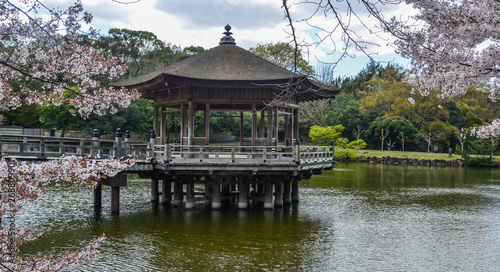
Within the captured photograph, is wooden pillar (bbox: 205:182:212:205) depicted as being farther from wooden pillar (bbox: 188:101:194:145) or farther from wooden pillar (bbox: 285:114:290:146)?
wooden pillar (bbox: 285:114:290:146)

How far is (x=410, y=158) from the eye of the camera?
4234 cm

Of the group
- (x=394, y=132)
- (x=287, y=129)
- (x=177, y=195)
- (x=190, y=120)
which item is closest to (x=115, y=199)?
(x=177, y=195)

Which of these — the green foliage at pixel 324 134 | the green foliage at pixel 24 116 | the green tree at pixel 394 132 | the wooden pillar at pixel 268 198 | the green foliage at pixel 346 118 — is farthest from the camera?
the green foliage at pixel 346 118

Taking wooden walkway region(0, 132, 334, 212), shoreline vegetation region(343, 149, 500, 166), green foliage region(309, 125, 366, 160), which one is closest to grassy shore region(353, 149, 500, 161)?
shoreline vegetation region(343, 149, 500, 166)

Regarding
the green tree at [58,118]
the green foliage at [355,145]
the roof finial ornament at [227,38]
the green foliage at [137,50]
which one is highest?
the green foliage at [137,50]

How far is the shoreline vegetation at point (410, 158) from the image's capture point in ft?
134

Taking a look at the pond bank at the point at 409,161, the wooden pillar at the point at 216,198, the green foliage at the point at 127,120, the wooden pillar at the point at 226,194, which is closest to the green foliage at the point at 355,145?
the pond bank at the point at 409,161

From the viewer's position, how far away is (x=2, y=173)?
14.4ft

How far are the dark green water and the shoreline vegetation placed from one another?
22.7 m

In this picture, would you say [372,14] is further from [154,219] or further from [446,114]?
[446,114]

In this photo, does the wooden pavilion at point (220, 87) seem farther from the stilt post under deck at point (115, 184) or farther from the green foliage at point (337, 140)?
the green foliage at point (337, 140)

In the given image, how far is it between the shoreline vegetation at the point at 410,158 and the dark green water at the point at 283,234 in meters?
22.7

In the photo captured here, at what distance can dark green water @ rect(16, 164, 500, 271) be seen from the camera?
9648mm

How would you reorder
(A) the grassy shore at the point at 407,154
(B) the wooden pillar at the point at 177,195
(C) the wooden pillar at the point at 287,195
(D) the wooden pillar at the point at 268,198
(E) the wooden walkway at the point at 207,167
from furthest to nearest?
(A) the grassy shore at the point at 407,154 → (C) the wooden pillar at the point at 287,195 → (B) the wooden pillar at the point at 177,195 → (D) the wooden pillar at the point at 268,198 → (E) the wooden walkway at the point at 207,167
